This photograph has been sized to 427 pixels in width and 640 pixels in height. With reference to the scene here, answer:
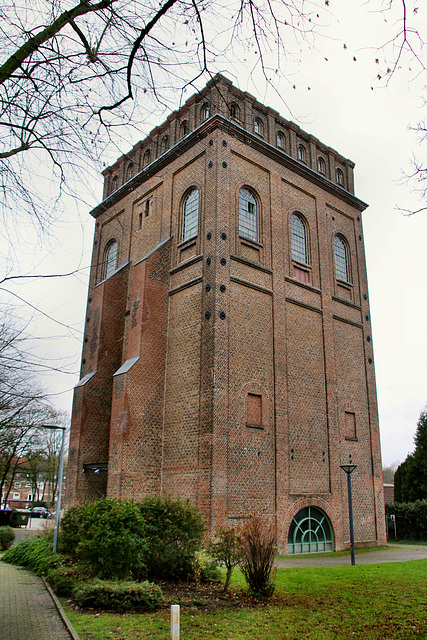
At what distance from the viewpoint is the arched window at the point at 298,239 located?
69.0 feet

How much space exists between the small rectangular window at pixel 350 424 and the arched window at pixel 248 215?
25.9 ft

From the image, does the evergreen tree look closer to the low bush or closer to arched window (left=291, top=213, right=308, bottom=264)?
arched window (left=291, top=213, right=308, bottom=264)

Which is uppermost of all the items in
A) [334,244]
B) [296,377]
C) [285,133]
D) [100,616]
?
[285,133]

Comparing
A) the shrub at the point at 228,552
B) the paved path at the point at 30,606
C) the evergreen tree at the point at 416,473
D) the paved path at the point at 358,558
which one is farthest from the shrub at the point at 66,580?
the evergreen tree at the point at 416,473

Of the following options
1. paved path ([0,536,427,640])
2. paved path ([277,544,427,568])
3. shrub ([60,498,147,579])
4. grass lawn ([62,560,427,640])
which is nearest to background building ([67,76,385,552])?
paved path ([277,544,427,568])

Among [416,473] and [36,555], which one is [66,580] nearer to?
[36,555]

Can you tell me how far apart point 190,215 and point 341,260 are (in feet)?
25.4

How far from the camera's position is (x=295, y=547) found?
16.9 m

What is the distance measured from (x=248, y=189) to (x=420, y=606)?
15.0 m

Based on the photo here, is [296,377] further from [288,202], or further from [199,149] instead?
[199,149]

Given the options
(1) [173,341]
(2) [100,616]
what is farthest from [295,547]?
(2) [100,616]

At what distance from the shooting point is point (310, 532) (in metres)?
17.5

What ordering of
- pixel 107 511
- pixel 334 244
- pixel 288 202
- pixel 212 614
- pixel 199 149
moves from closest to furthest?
1. pixel 212 614
2. pixel 107 511
3. pixel 199 149
4. pixel 288 202
5. pixel 334 244

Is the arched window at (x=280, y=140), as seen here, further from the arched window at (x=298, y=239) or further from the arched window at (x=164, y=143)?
the arched window at (x=164, y=143)
